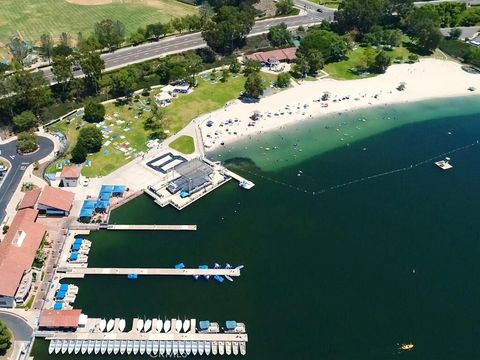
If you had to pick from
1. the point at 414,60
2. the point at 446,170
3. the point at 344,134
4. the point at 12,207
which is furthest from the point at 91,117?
the point at 414,60

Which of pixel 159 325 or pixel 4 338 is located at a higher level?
pixel 4 338

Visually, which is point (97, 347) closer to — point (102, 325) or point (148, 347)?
point (102, 325)

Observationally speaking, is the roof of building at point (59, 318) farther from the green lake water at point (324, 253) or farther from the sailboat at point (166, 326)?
the sailboat at point (166, 326)

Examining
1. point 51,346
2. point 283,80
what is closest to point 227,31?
point 283,80

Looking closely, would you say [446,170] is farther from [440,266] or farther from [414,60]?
[414,60]

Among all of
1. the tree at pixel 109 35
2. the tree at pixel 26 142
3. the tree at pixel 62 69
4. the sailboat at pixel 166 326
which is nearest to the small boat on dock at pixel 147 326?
the sailboat at pixel 166 326

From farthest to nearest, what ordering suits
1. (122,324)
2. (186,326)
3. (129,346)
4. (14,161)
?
(14,161) → (186,326) → (122,324) → (129,346)
